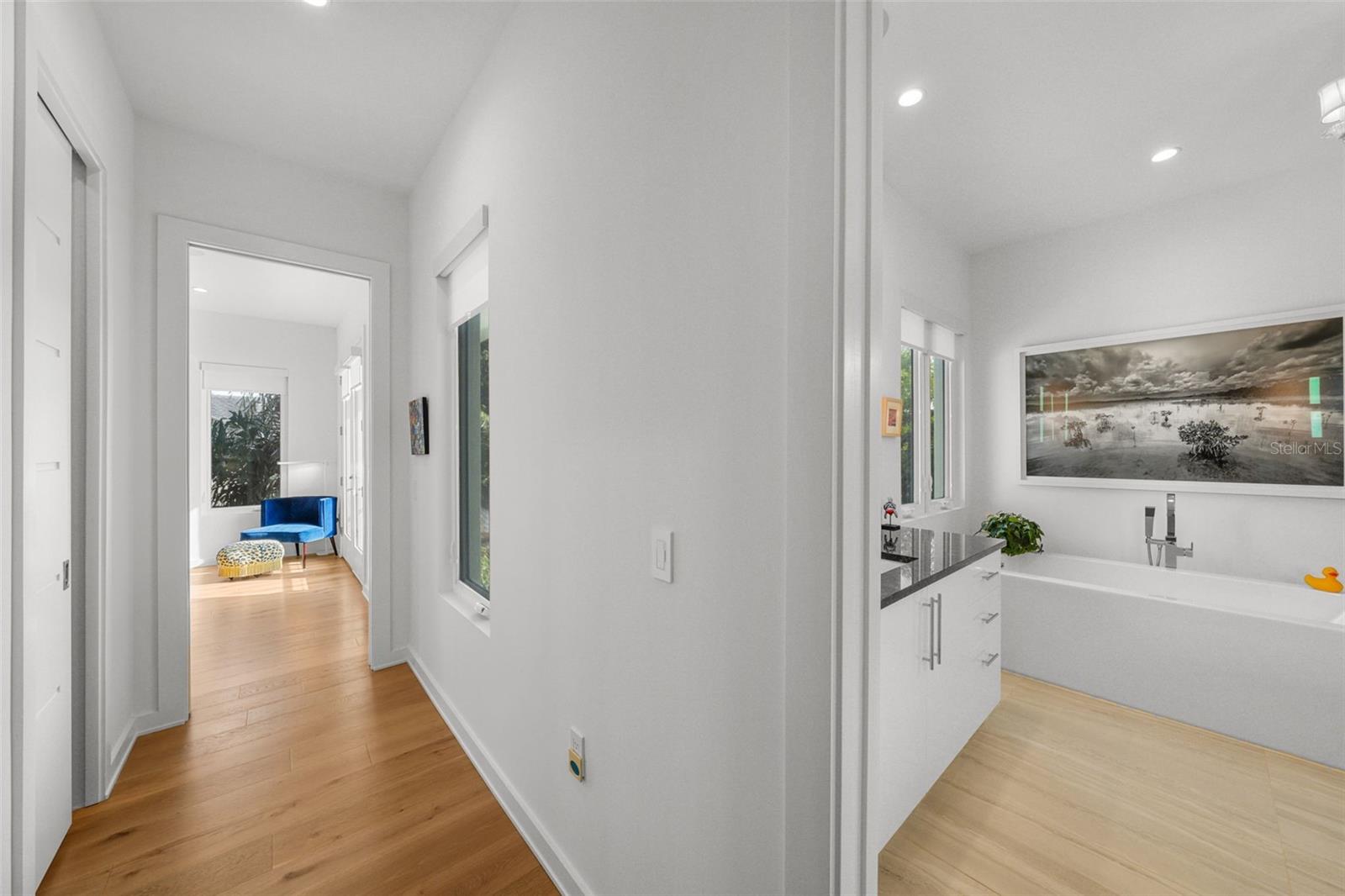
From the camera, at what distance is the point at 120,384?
2158 millimetres

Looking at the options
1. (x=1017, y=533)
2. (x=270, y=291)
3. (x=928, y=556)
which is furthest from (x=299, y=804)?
(x=270, y=291)

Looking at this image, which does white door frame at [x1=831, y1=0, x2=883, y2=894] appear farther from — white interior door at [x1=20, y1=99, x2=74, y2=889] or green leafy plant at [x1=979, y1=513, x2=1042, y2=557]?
green leafy plant at [x1=979, y1=513, x2=1042, y2=557]

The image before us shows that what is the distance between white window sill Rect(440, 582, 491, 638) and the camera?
2.12 metres

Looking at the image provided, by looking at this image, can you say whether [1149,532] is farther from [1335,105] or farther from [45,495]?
[45,495]

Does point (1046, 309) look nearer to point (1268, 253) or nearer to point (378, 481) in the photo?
point (1268, 253)

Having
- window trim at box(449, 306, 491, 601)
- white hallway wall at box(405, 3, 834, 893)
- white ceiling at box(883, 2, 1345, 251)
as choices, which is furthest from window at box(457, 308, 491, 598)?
white ceiling at box(883, 2, 1345, 251)

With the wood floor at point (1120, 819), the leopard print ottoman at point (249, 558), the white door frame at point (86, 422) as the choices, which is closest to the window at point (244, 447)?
the leopard print ottoman at point (249, 558)

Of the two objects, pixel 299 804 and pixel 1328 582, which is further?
pixel 1328 582

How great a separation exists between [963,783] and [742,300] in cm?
212

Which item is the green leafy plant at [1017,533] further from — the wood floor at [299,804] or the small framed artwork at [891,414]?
the wood floor at [299,804]

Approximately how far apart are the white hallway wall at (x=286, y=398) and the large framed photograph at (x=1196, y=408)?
7207mm

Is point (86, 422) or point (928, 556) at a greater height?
point (86, 422)

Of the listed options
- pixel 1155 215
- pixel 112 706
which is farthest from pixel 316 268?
pixel 1155 215

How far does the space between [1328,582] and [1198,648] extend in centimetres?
73
